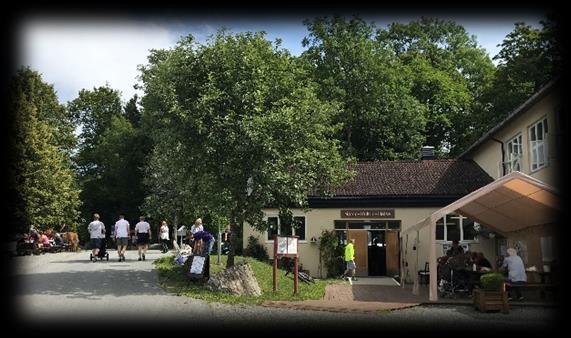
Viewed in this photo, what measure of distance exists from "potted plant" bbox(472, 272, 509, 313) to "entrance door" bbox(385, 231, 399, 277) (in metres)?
11.8

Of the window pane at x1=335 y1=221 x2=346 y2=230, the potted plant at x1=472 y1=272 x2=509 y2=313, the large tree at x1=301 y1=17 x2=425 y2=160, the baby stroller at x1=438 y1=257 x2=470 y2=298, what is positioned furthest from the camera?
the large tree at x1=301 y1=17 x2=425 y2=160

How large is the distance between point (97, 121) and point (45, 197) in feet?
74.7

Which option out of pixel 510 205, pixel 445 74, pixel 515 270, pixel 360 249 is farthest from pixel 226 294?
pixel 445 74

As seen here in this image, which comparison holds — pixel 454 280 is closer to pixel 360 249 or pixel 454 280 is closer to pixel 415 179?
pixel 360 249

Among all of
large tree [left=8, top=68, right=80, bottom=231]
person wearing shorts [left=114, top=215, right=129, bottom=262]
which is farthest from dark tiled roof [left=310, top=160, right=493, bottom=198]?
large tree [left=8, top=68, right=80, bottom=231]

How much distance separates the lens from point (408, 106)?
41906 millimetres

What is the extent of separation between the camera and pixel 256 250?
84.4 feet

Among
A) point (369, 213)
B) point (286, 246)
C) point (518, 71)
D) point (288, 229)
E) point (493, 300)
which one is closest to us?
point (493, 300)

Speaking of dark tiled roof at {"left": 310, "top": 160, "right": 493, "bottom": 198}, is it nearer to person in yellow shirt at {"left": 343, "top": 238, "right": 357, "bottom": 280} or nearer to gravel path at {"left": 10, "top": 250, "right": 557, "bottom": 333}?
person in yellow shirt at {"left": 343, "top": 238, "right": 357, "bottom": 280}

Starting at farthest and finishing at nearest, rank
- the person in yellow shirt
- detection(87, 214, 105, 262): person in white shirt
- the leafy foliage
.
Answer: the leafy foliage < the person in yellow shirt < detection(87, 214, 105, 262): person in white shirt

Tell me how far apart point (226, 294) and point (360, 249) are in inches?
487

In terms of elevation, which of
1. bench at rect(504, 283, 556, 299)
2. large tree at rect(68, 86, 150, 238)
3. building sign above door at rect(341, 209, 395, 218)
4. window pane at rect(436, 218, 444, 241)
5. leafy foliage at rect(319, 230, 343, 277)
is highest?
large tree at rect(68, 86, 150, 238)

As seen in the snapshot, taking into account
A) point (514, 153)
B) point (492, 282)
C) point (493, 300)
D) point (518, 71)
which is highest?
point (518, 71)

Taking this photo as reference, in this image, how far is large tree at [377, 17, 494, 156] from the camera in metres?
44.4
